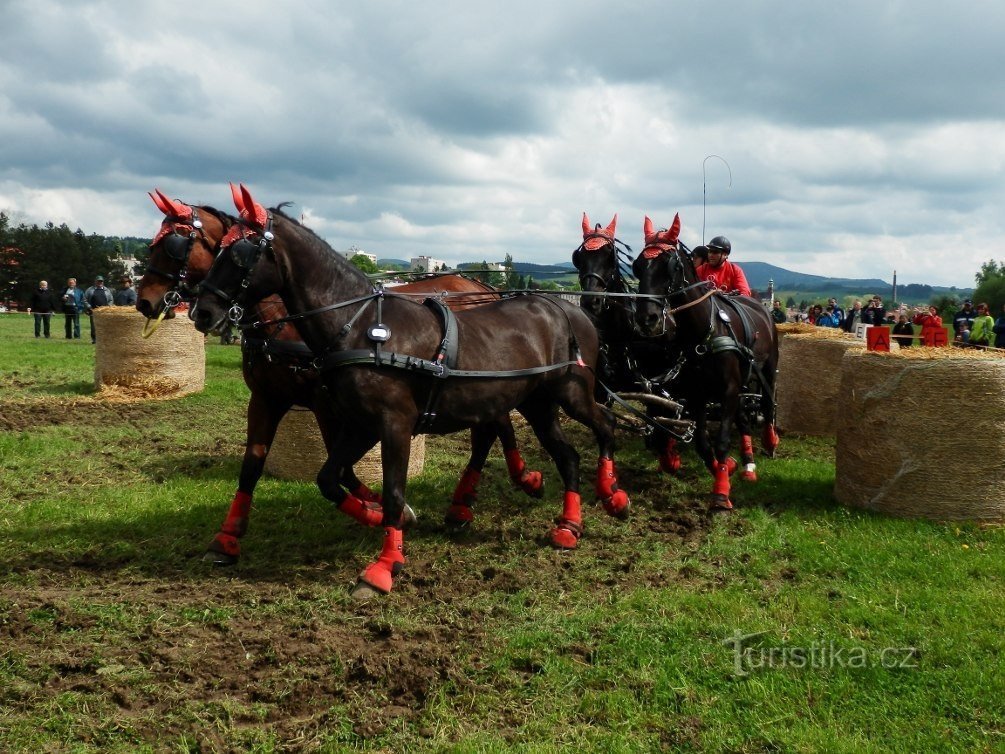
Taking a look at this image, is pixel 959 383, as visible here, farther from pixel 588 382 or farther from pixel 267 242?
pixel 267 242

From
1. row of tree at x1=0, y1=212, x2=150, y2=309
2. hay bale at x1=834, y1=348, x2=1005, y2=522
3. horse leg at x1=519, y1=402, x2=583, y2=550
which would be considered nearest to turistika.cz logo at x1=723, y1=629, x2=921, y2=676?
horse leg at x1=519, y1=402, x2=583, y2=550

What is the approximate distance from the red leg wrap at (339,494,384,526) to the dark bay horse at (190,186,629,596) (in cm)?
12

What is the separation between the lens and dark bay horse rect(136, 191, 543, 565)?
19.2 ft

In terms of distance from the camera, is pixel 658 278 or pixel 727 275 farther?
pixel 727 275

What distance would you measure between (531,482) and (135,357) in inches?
317

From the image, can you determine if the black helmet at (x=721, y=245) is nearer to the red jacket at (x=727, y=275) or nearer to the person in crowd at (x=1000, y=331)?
→ the red jacket at (x=727, y=275)

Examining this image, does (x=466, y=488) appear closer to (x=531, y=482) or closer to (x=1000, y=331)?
(x=531, y=482)

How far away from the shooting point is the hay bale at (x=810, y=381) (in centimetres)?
1134

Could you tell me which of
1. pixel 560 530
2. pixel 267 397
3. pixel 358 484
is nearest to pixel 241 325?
pixel 267 397

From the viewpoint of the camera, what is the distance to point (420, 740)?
3.73 meters

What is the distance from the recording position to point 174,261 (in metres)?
5.87

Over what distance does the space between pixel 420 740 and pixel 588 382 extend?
4.03 metres

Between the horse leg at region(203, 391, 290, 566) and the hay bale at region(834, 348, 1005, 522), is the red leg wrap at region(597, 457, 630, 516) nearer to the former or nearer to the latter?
the hay bale at region(834, 348, 1005, 522)

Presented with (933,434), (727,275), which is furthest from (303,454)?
A: (727,275)
